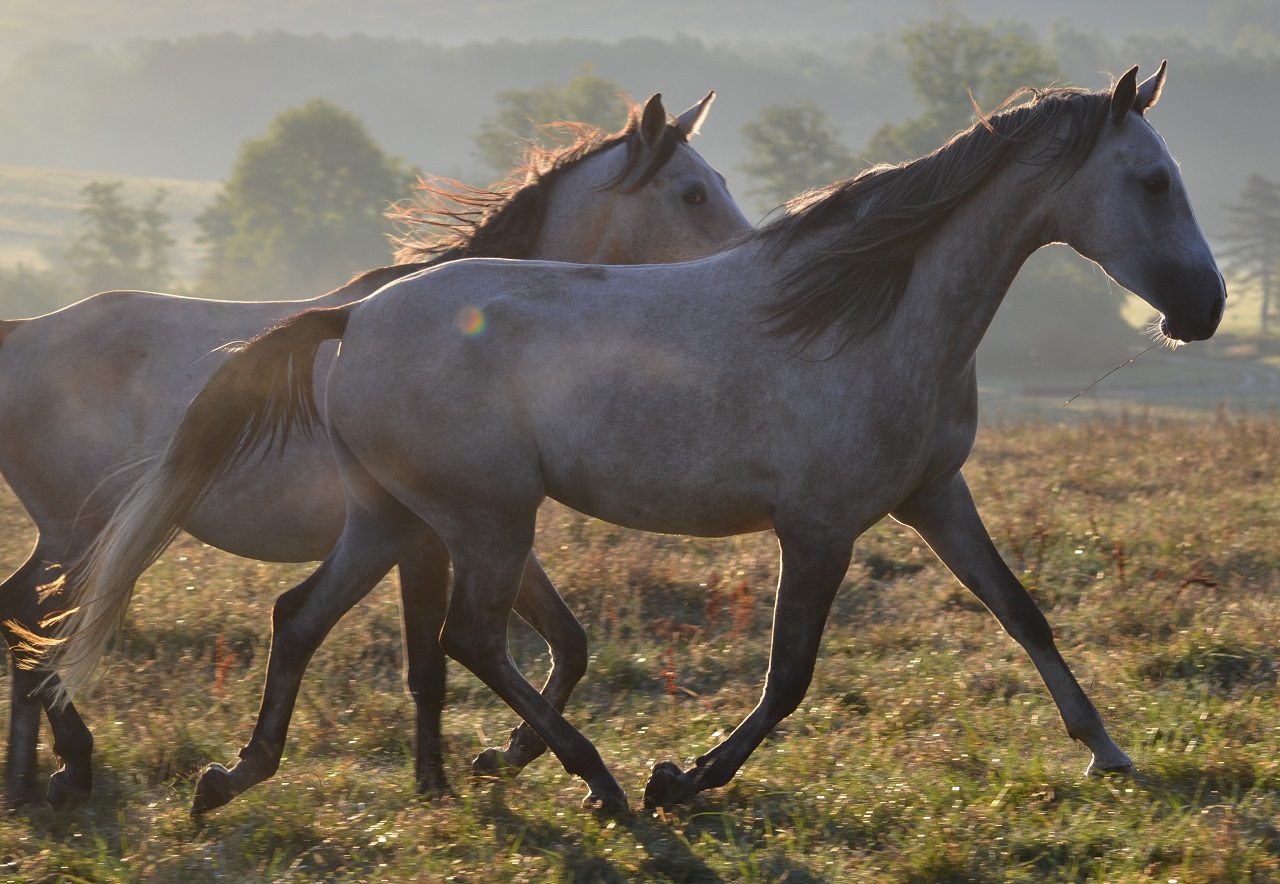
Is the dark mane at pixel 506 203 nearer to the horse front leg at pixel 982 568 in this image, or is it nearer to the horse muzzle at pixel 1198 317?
the horse front leg at pixel 982 568

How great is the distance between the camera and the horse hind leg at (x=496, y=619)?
3.62 meters

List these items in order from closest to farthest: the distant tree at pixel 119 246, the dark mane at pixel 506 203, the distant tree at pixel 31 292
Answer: the dark mane at pixel 506 203 → the distant tree at pixel 31 292 → the distant tree at pixel 119 246

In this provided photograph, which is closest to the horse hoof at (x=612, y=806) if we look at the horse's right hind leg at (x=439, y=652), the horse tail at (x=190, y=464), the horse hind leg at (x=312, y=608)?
the horse's right hind leg at (x=439, y=652)

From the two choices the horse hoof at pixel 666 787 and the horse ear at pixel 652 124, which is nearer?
the horse hoof at pixel 666 787

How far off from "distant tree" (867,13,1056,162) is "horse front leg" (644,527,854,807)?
57.4 m

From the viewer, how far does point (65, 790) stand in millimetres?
3967

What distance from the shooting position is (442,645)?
145 inches

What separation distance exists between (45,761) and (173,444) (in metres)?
1.34

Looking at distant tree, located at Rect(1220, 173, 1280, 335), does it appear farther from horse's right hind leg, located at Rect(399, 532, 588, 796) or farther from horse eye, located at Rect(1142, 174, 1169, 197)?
horse's right hind leg, located at Rect(399, 532, 588, 796)

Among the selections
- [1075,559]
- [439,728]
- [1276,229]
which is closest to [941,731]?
[439,728]

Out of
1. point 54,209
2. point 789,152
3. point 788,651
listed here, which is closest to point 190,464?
point 788,651

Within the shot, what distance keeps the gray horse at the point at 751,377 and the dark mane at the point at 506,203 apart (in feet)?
3.67

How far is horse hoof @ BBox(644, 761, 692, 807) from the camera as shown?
3.53 meters

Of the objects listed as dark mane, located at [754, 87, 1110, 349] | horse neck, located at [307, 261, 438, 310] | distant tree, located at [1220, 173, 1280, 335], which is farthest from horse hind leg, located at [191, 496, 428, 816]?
distant tree, located at [1220, 173, 1280, 335]
